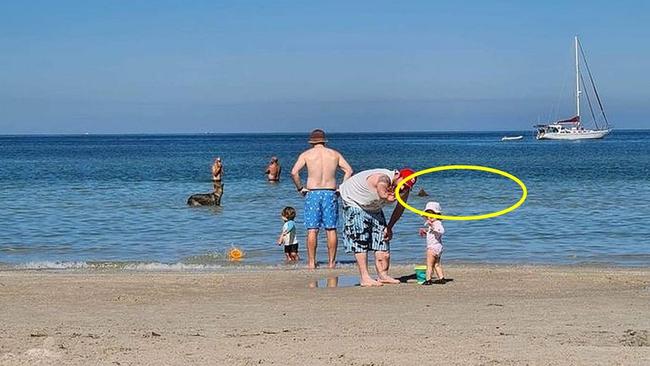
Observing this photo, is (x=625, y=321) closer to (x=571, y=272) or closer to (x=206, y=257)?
(x=571, y=272)

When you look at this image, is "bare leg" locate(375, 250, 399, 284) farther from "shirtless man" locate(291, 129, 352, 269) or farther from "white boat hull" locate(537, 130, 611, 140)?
"white boat hull" locate(537, 130, 611, 140)

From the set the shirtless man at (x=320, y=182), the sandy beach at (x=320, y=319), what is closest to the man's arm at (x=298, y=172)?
the shirtless man at (x=320, y=182)

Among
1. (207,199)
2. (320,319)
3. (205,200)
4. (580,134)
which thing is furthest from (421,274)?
(580,134)

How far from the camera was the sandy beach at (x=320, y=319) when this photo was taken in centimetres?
707

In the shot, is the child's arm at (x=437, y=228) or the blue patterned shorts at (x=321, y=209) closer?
the child's arm at (x=437, y=228)

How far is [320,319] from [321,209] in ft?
12.9

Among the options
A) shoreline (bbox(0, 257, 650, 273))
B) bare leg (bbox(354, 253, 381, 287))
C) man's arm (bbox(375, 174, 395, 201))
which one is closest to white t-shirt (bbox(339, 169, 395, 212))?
man's arm (bbox(375, 174, 395, 201))

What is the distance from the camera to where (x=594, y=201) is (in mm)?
27344

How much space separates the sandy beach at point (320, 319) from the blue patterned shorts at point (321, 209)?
2.03 feet

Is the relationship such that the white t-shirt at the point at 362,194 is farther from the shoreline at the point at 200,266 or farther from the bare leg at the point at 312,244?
the shoreline at the point at 200,266

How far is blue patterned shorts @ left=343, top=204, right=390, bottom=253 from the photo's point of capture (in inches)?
427

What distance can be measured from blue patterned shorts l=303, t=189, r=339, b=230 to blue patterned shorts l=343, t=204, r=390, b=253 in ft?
5.28

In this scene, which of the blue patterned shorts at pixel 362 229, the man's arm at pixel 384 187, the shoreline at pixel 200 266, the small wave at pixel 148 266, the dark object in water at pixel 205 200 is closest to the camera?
the man's arm at pixel 384 187

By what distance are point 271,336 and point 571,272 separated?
19.1ft
